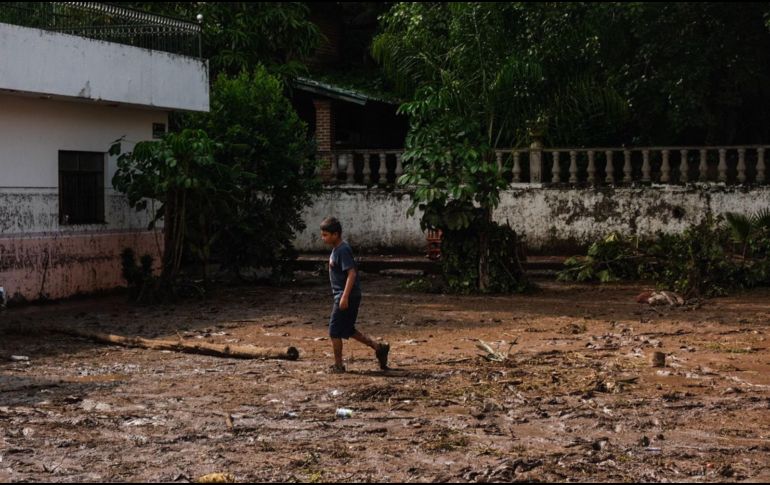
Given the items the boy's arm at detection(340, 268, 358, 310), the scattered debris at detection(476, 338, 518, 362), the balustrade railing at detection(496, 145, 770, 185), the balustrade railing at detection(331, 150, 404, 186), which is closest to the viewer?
the boy's arm at detection(340, 268, 358, 310)

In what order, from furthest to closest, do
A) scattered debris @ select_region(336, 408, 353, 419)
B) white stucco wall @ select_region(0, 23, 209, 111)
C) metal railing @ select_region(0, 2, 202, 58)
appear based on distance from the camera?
1. metal railing @ select_region(0, 2, 202, 58)
2. white stucco wall @ select_region(0, 23, 209, 111)
3. scattered debris @ select_region(336, 408, 353, 419)

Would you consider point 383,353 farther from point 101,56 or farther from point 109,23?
point 109,23

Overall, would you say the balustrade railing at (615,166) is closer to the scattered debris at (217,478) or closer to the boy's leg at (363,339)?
the boy's leg at (363,339)

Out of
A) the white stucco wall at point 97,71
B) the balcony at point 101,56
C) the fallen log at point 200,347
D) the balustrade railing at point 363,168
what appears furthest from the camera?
the balustrade railing at point 363,168

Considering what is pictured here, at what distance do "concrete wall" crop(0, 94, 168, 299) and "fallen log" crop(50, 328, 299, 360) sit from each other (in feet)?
12.7

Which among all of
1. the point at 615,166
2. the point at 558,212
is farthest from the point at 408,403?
the point at 615,166

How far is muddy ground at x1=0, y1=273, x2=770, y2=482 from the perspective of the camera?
6984 millimetres

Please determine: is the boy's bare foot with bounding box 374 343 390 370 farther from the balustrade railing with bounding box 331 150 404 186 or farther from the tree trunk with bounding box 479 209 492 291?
the balustrade railing with bounding box 331 150 404 186

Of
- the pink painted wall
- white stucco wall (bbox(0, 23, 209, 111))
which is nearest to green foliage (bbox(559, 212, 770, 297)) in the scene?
white stucco wall (bbox(0, 23, 209, 111))

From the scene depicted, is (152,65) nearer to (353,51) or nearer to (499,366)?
(499,366)

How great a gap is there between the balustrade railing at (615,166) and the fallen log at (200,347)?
1058 cm

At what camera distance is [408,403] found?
903 cm

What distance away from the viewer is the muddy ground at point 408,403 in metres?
6.98

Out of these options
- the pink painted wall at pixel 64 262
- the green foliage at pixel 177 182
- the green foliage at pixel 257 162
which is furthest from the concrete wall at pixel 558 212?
the green foliage at pixel 177 182
